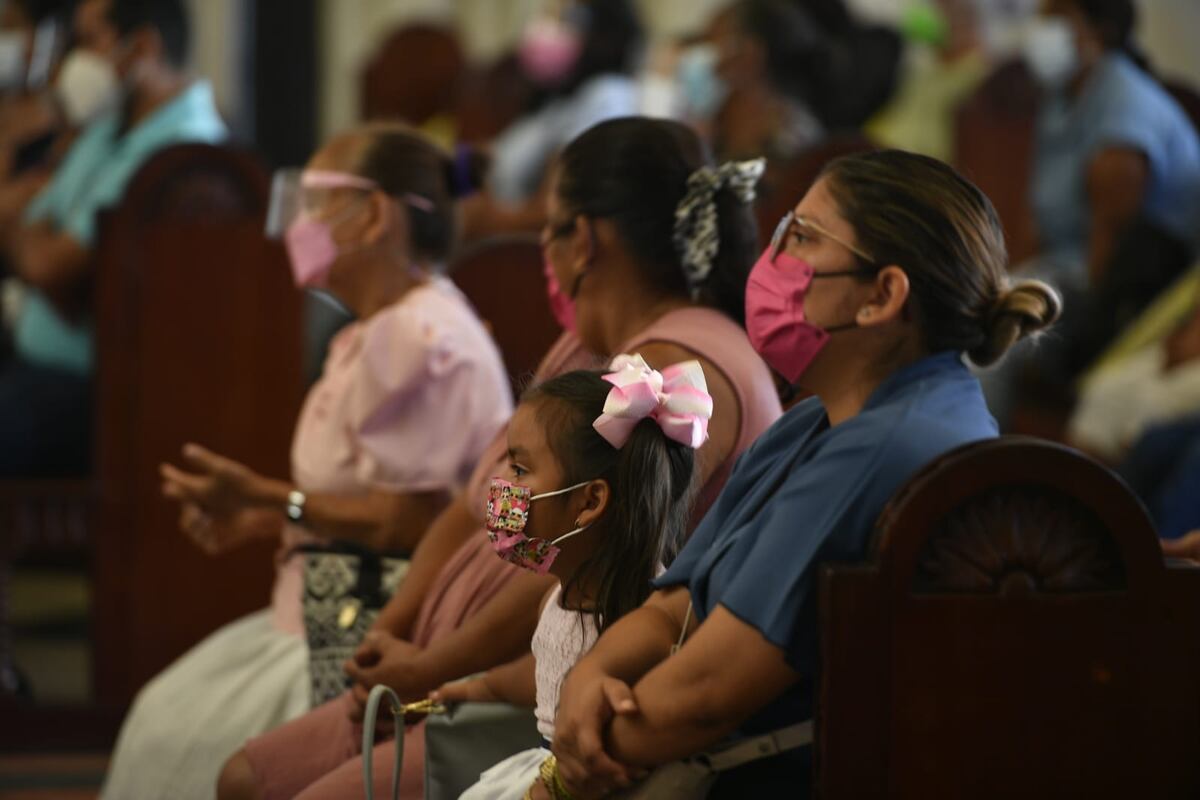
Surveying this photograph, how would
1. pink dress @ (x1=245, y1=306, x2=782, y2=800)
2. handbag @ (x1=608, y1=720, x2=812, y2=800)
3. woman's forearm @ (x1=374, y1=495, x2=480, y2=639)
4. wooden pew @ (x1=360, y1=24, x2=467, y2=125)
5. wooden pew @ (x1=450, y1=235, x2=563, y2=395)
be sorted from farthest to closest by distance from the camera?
1. wooden pew @ (x1=360, y1=24, x2=467, y2=125)
2. wooden pew @ (x1=450, y1=235, x2=563, y2=395)
3. woman's forearm @ (x1=374, y1=495, x2=480, y2=639)
4. pink dress @ (x1=245, y1=306, x2=782, y2=800)
5. handbag @ (x1=608, y1=720, x2=812, y2=800)

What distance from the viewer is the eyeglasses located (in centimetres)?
177

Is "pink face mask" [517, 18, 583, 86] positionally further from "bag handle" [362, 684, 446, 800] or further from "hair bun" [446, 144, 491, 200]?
"bag handle" [362, 684, 446, 800]

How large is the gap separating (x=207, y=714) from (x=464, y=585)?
0.66m

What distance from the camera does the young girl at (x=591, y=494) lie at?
76.1 inches

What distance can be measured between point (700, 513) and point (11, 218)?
10.2ft

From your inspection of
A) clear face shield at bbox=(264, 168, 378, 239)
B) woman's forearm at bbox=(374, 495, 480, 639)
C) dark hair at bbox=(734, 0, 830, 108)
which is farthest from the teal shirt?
woman's forearm at bbox=(374, 495, 480, 639)

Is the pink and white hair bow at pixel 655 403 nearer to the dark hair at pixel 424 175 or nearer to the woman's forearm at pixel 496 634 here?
the woman's forearm at pixel 496 634

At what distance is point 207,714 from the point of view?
288 centimetres

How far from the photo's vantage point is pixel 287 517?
2.82 metres

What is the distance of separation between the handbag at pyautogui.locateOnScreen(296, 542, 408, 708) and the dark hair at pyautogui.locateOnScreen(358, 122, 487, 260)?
1.69ft

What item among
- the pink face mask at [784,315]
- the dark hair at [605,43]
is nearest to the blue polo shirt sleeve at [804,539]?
the pink face mask at [784,315]

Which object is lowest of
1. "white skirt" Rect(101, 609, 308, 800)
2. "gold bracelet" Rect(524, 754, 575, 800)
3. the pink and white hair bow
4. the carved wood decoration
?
"white skirt" Rect(101, 609, 308, 800)

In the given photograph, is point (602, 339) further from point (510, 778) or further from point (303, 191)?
point (303, 191)

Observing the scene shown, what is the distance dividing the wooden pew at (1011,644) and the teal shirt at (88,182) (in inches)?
113
